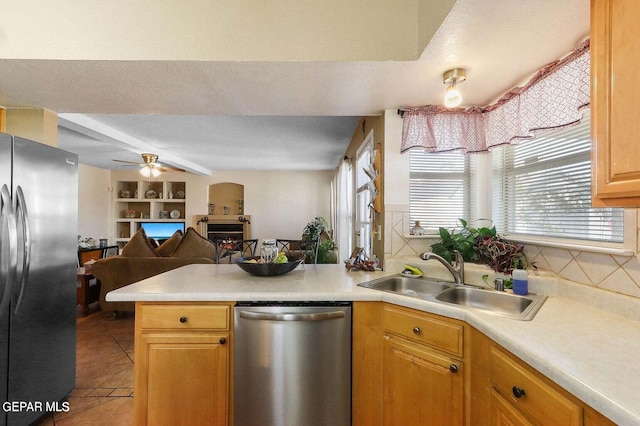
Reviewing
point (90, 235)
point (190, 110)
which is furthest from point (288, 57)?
point (90, 235)

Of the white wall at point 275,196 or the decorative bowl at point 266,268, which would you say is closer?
the decorative bowl at point 266,268

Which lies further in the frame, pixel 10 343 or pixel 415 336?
pixel 10 343

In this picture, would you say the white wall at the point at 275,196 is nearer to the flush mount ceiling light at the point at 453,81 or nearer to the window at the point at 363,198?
the window at the point at 363,198

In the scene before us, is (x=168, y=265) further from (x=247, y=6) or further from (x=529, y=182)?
(x=529, y=182)

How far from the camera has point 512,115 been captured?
1.79 metres

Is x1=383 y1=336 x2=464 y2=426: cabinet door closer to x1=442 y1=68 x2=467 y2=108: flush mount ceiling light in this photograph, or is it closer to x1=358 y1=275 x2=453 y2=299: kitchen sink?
x1=358 y1=275 x2=453 y2=299: kitchen sink

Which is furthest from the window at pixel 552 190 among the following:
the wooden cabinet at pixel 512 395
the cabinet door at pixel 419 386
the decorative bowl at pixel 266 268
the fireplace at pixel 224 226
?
the fireplace at pixel 224 226

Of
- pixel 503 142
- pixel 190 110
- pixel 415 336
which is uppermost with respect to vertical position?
pixel 190 110

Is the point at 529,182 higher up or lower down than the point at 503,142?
lower down

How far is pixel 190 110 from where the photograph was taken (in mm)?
2199

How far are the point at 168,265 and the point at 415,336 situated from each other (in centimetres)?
292

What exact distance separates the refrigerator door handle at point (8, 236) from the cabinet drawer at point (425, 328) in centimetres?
201

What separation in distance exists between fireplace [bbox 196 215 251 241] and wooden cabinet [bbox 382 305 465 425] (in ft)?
19.6

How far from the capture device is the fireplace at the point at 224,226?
707 cm
